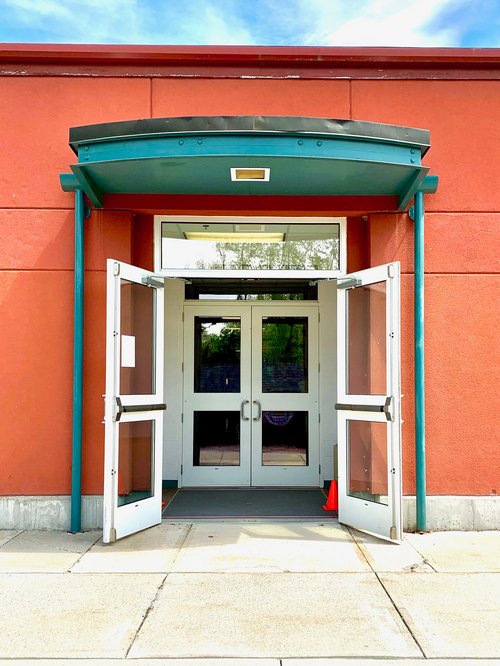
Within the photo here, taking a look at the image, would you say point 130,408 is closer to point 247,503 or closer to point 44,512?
point 44,512

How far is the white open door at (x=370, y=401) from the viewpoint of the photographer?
562 cm

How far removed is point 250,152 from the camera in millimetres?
5137

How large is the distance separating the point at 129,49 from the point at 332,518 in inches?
203

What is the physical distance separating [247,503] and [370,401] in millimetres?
2082

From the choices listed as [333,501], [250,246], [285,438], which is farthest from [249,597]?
[285,438]

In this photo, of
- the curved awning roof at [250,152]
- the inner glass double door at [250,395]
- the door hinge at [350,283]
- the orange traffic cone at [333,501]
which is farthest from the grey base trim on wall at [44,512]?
the door hinge at [350,283]

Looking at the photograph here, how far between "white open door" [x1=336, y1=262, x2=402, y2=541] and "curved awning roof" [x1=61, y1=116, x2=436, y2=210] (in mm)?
923

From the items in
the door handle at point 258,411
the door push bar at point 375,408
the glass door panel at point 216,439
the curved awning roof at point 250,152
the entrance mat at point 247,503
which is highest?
the curved awning roof at point 250,152

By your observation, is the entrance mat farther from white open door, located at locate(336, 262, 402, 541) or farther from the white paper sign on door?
the white paper sign on door

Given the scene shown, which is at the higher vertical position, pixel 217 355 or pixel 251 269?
pixel 251 269

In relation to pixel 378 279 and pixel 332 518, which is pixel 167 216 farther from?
pixel 332 518

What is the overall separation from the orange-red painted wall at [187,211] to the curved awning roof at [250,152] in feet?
2.29

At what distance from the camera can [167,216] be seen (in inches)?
255

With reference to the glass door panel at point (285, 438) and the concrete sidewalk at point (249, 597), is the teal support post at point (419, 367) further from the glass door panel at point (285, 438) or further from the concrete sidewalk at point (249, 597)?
the glass door panel at point (285, 438)
